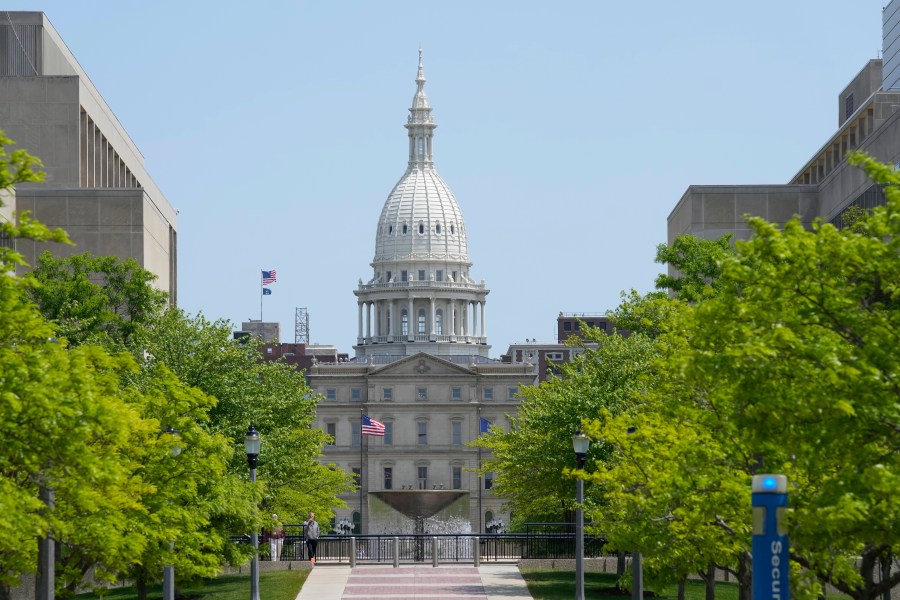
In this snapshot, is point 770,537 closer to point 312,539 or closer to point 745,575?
point 745,575

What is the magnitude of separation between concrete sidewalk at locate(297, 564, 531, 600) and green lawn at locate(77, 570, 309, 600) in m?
0.47

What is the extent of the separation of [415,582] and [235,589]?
18.2 ft

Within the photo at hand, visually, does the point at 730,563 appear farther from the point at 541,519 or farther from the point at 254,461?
the point at 541,519

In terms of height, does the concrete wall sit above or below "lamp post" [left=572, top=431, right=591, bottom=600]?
above

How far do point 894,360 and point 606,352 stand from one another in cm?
3791

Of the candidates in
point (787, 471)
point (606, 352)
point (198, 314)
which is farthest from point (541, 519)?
point (787, 471)

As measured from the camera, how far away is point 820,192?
276 ft

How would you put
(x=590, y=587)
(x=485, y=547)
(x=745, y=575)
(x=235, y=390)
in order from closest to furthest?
(x=745, y=575)
(x=235, y=390)
(x=590, y=587)
(x=485, y=547)

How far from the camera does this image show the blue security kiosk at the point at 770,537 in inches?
675

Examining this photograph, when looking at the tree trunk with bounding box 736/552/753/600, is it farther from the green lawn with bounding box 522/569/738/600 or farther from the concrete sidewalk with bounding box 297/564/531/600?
the concrete sidewalk with bounding box 297/564/531/600

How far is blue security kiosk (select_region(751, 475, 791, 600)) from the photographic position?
56.2 ft

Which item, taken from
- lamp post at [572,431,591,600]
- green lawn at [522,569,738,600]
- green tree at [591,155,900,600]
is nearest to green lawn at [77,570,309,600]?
green lawn at [522,569,738,600]

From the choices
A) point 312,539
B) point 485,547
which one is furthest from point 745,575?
point 485,547

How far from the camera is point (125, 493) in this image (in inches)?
1345
